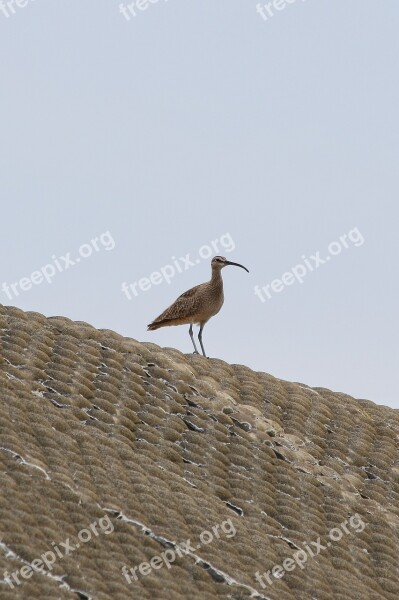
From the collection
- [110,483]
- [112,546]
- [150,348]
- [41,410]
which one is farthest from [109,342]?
[112,546]

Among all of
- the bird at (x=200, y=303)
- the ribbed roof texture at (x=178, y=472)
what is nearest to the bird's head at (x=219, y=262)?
the bird at (x=200, y=303)

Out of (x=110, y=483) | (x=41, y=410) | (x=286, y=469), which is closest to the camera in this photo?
(x=110, y=483)

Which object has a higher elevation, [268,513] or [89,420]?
[89,420]

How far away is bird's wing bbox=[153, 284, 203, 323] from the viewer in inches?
758

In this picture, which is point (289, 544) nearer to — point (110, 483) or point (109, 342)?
point (110, 483)

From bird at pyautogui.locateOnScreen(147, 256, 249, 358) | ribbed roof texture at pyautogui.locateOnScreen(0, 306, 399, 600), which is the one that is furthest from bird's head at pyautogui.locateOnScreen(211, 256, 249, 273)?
ribbed roof texture at pyautogui.locateOnScreen(0, 306, 399, 600)

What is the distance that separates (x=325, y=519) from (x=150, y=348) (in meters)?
3.53

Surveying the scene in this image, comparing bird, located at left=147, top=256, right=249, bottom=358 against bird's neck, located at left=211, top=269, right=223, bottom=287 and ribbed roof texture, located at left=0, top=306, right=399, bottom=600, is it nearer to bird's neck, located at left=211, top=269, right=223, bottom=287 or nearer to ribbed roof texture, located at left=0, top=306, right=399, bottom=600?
bird's neck, located at left=211, top=269, right=223, bottom=287

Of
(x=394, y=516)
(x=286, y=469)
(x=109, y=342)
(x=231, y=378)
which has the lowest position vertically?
(x=394, y=516)

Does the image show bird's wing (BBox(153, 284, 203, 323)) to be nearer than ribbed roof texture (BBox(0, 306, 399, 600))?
No

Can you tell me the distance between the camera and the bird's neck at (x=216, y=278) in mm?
19422

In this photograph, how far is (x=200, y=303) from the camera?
757 inches

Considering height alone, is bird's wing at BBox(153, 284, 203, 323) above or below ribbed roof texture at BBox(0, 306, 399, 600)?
above

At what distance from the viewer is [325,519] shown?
45.0ft
